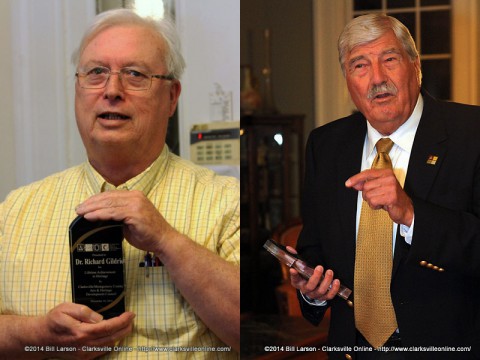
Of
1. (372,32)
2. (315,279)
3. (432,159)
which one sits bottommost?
(315,279)

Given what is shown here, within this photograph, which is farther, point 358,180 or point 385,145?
point 385,145

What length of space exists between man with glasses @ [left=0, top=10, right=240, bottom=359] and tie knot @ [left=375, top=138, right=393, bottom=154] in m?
0.56

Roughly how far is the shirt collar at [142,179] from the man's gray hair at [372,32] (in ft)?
2.38

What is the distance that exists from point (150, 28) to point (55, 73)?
1.36 ft

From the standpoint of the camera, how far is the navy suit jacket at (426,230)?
7.54 feet

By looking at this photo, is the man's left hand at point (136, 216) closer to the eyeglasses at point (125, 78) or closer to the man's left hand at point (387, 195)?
the eyeglasses at point (125, 78)


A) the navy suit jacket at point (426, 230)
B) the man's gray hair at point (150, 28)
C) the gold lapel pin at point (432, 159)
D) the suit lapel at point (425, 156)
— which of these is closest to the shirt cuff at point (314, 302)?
the navy suit jacket at point (426, 230)

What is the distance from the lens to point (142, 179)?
2.73 meters

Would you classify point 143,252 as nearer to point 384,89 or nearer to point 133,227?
point 133,227

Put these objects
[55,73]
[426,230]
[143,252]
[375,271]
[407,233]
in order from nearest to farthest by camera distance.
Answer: [426,230] < [407,233] < [375,271] < [143,252] < [55,73]

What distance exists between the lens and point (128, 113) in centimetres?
267

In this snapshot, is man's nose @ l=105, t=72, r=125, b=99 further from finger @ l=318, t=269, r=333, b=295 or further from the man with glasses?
finger @ l=318, t=269, r=333, b=295

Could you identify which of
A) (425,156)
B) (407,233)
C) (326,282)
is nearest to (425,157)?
(425,156)

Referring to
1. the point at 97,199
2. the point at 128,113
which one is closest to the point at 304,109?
the point at 128,113
